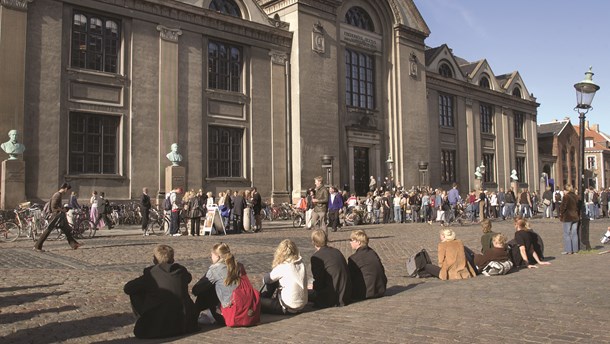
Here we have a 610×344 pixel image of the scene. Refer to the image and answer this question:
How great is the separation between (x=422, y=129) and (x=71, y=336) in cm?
3328

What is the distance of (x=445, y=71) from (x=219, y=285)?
38.9 meters

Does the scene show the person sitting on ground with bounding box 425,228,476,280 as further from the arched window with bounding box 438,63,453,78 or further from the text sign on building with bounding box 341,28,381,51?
the arched window with bounding box 438,63,453,78

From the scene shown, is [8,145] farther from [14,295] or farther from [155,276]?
[155,276]

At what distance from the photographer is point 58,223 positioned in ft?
44.3

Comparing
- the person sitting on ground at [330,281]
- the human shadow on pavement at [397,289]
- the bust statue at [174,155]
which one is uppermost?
the bust statue at [174,155]

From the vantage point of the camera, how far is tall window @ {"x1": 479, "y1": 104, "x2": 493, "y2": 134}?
149 ft

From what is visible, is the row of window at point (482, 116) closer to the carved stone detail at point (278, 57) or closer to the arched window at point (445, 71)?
the arched window at point (445, 71)

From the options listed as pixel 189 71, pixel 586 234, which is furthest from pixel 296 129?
pixel 586 234

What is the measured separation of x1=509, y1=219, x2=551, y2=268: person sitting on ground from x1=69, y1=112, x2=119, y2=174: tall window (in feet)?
56.4

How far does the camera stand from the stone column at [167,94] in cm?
2477

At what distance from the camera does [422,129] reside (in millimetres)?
37219

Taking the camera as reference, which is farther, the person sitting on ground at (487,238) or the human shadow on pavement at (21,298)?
the person sitting on ground at (487,238)

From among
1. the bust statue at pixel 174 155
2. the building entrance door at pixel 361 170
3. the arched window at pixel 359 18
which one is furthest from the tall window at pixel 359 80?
the bust statue at pixel 174 155

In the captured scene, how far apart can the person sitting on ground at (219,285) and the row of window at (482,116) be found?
120ft
